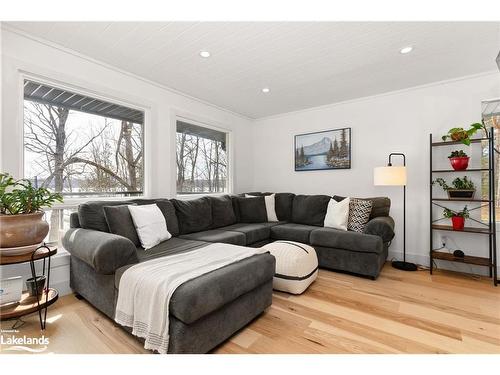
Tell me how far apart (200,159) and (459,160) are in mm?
3435

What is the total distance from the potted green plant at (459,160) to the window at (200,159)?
323 cm

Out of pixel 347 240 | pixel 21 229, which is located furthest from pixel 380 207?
pixel 21 229

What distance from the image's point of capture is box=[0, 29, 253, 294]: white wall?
2.01 metres

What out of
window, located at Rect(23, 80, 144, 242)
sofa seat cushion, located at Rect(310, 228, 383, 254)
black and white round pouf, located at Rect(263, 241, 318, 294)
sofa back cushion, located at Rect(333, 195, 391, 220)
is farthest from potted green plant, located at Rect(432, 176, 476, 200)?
window, located at Rect(23, 80, 144, 242)

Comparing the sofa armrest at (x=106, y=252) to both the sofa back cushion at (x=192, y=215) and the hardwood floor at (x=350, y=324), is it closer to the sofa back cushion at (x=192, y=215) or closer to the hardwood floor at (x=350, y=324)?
the hardwood floor at (x=350, y=324)

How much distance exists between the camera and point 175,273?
1.50 metres

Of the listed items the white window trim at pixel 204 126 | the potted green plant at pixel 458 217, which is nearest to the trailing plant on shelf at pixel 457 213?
the potted green plant at pixel 458 217

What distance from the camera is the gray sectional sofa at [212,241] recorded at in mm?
1394

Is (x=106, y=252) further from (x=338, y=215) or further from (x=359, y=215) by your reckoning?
(x=359, y=215)
